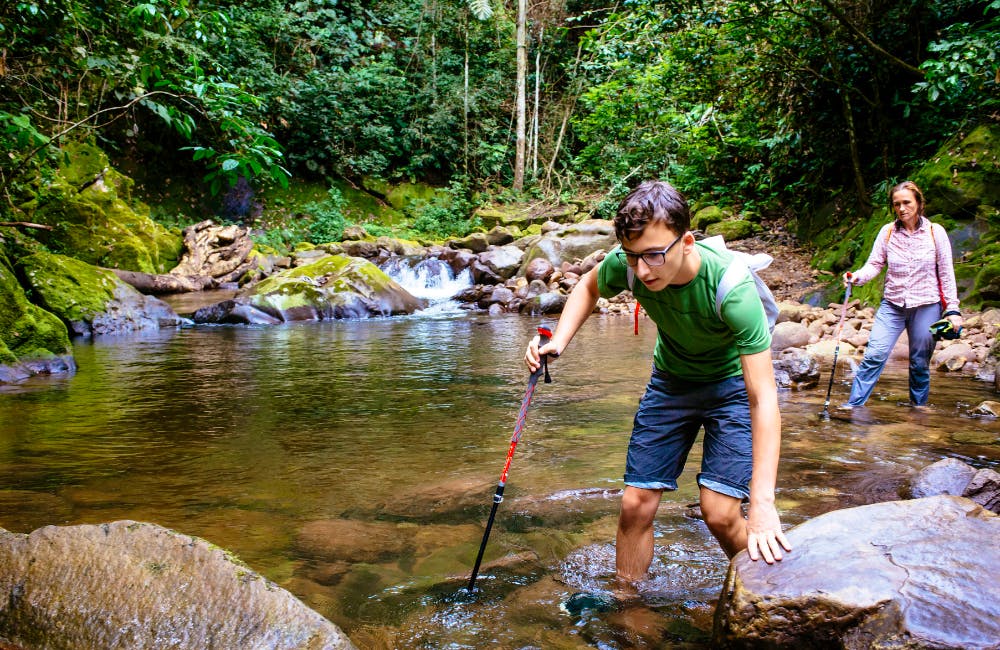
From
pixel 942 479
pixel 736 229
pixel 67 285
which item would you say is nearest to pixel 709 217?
pixel 736 229

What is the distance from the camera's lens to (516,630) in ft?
8.66

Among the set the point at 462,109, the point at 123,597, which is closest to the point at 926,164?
the point at 123,597

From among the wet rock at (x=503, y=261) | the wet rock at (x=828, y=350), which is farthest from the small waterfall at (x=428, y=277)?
the wet rock at (x=828, y=350)

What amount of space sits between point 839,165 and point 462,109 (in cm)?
1721

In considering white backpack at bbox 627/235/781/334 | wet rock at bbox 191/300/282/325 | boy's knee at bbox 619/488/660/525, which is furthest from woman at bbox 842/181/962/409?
wet rock at bbox 191/300/282/325

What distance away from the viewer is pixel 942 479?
12.2 ft

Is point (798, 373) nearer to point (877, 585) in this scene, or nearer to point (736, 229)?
point (877, 585)

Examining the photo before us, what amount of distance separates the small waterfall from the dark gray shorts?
15580 mm

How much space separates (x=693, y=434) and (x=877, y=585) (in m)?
0.92

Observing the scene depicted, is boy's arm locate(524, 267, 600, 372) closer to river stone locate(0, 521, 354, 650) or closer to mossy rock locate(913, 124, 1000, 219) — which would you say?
river stone locate(0, 521, 354, 650)

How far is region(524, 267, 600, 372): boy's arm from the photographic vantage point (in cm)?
Result: 275

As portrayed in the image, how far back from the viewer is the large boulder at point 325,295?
1462 cm

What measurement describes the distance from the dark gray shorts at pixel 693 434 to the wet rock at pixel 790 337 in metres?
6.90

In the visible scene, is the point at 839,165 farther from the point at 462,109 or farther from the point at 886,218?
the point at 462,109
